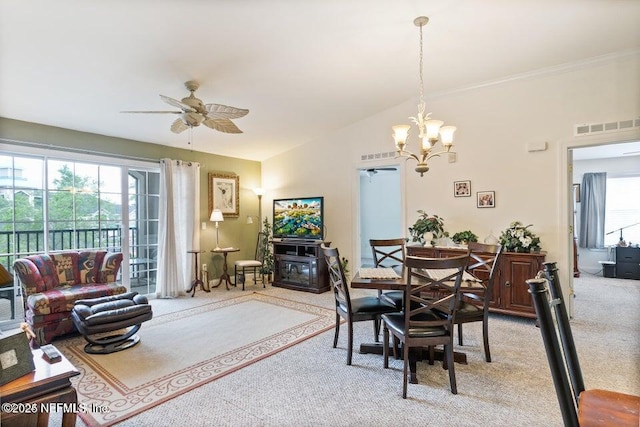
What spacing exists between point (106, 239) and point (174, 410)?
11.4 feet

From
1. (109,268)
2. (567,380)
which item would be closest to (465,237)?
(567,380)

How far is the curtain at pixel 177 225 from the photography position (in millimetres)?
5129

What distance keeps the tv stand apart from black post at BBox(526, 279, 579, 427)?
4.57 m

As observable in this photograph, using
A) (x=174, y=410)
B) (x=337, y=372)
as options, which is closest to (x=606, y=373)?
(x=337, y=372)

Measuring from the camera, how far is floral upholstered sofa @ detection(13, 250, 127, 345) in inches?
129

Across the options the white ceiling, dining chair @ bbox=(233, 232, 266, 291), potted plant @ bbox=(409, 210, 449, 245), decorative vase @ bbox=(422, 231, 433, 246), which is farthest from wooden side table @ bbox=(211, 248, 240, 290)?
decorative vase @ bbox=(422, 231, 433, 246)

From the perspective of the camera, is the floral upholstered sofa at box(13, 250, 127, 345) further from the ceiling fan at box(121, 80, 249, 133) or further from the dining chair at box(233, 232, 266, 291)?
the ceiling fan at box(121, 80, 249, 133)

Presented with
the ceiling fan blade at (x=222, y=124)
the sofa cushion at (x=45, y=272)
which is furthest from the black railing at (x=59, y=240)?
the ceiling fan blade at (x=222, y=124)

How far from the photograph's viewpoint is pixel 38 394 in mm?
1669

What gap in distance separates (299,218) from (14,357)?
4340 mm

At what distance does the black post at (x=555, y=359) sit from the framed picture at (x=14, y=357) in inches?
93.6

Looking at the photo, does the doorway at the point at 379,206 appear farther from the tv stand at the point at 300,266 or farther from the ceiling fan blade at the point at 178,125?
the ceiling fan blade at the point at 178,125

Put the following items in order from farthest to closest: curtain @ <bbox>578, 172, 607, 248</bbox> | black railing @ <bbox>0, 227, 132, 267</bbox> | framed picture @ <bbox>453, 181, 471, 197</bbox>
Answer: curtain @ <bbox>578, 172, 607, 248</bbox> < framed picture @ <bbox>453, 181, 471, 197</bbox> < black railing @ <bbox>0, 227, 132, 267</bbox>

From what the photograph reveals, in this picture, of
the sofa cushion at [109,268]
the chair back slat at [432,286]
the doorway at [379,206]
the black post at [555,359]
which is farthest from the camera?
the doorway at [379,206]
